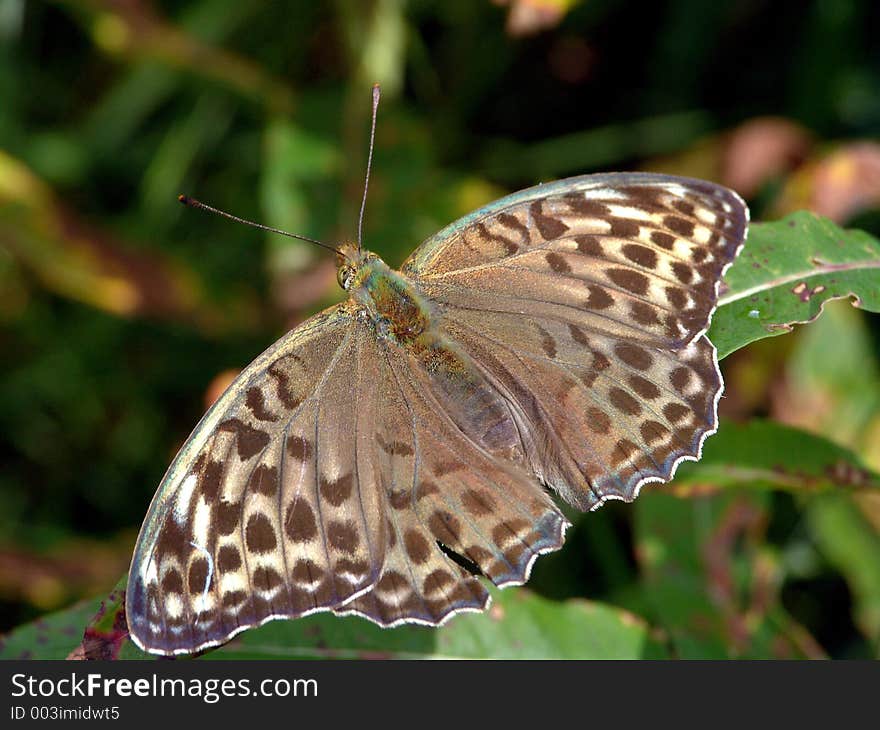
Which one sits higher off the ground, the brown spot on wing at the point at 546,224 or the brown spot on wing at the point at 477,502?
the brown spot on wing at the point at 546,224

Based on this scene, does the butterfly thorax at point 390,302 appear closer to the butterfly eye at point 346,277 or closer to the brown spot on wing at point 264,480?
the butterfly eye at point 346,277

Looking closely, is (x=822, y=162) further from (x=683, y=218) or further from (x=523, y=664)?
(x=523, y=664)

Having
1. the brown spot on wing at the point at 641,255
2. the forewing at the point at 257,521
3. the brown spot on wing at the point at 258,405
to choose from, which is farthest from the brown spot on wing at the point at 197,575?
the brown spot on wing at the point at 641,255

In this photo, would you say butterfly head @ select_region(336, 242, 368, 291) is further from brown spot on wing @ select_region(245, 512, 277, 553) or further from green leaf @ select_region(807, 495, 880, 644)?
green leaf @ select_region(807, 495, 880, 644)

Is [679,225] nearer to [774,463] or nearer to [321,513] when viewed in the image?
[774,463]

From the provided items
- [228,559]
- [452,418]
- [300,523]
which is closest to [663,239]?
[452,418]

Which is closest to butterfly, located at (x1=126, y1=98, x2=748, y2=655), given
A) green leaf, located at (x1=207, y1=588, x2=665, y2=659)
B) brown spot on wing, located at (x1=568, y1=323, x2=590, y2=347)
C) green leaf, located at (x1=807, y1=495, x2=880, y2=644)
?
brown spot on wing, located at (x1=568, y1=323, x2=590, y2=347)
